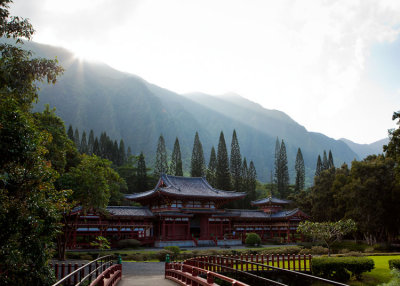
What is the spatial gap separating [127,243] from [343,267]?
2005cm

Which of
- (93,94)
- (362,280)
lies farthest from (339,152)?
(362,280)

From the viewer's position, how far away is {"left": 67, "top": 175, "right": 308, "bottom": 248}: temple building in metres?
33.2

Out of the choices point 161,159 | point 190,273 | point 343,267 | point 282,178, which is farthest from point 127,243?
point 282,178

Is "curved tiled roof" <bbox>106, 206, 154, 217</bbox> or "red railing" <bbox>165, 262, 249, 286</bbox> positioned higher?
"curved tiled roof" <bbox>106, 206, 154, 217</bbox>

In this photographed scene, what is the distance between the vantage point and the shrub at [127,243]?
104 feet

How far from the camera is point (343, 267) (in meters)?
18.0

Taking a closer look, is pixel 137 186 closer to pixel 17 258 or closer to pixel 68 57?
pixel 17 258

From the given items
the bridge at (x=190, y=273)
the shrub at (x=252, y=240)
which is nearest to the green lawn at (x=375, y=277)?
the bridge at (x=190, y=273)

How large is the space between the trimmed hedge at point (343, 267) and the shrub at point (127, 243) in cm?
1845

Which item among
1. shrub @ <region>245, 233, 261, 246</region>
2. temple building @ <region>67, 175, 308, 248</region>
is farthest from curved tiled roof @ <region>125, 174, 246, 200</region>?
shrub @ <region>245, 233, 261, 246</region>

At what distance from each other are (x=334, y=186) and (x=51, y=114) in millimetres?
33484

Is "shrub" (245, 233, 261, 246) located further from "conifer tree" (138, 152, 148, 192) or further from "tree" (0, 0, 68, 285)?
"conifer tree" (138, 152, 148, 192)

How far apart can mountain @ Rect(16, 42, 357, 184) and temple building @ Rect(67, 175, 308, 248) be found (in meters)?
81.9

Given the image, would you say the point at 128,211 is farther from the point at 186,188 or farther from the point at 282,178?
the point at 282,178
